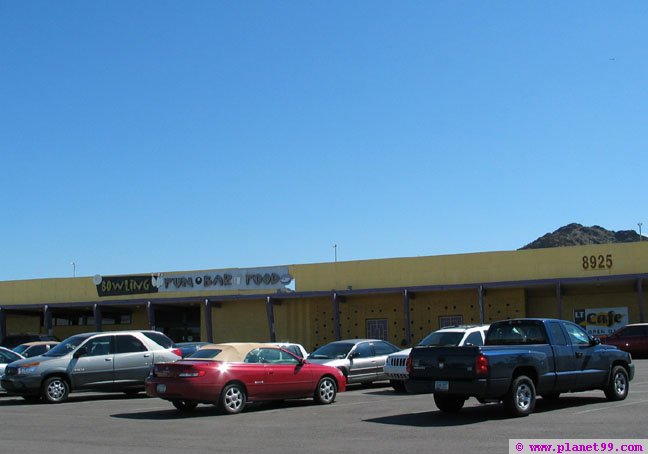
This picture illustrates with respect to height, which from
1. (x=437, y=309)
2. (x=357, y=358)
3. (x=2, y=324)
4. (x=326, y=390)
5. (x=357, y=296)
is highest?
(x=357, y=296)

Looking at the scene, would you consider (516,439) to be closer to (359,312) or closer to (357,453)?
(357,453)

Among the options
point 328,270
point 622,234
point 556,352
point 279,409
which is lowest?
point 279,409

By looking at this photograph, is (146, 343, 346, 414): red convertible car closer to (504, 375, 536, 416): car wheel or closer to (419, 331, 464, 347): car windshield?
(419, 331, 464, 347): car windshield

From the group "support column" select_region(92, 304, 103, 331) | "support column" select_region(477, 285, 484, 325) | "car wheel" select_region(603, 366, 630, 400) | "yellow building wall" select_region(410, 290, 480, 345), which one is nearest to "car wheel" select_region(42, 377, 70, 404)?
"car wheel" select_region(603, 366, 630, 400)

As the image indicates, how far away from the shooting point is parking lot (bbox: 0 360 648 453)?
11.4m

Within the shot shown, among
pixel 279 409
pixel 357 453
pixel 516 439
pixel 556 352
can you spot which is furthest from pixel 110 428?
pixel 556 352

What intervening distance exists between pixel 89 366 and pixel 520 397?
1102cm

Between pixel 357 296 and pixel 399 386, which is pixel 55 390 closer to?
pixel 399 386

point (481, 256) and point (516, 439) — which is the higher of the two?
point (481, 256)

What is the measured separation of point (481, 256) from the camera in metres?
39.2

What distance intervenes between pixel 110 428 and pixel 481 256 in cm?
2775

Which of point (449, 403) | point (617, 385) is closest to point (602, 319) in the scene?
point (617, 385)

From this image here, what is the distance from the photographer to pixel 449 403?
48.0 feet

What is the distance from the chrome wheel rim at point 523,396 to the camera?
13.8m
